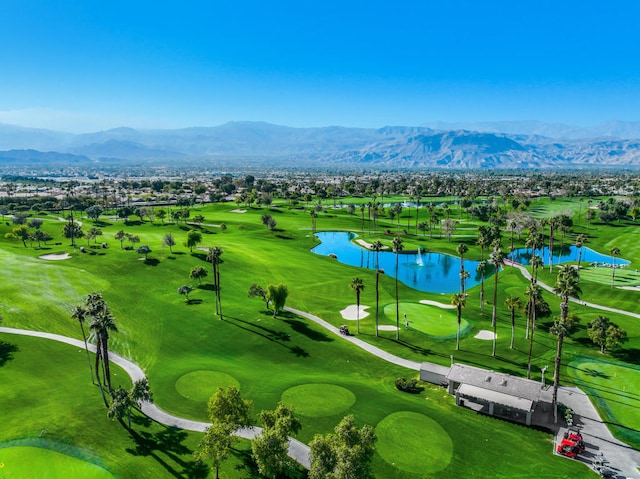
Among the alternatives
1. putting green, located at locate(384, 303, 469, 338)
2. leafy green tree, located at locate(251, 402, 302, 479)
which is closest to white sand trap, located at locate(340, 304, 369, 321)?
putting green, located at locate(384, 303, 469, 338)

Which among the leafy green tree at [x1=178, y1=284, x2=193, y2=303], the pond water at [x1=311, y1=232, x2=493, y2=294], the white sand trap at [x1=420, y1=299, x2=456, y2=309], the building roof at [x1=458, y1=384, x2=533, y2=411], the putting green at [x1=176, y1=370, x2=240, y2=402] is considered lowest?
the pond water at [x1=311, y1=232, x2=493, y2=294]

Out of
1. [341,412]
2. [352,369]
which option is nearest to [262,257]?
[352,369]

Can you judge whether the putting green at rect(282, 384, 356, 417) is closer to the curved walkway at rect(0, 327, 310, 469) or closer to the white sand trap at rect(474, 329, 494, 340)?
the curved walkway at rect(0, 327, 310, 469)

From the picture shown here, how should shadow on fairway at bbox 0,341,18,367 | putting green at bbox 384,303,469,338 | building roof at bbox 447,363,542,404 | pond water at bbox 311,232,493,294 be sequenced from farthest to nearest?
pond water at bbox 311,232,493,294 < putting green at bbox 384,303,469,338 < shadow on fairway at bbox 0,341,18,367 < building roof at bbox 447,363,542,404

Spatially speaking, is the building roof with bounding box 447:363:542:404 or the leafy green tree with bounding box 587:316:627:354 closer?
the building roof with bounding box 447:363:542:404

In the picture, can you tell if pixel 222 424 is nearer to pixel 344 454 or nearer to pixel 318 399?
pixel 344 454

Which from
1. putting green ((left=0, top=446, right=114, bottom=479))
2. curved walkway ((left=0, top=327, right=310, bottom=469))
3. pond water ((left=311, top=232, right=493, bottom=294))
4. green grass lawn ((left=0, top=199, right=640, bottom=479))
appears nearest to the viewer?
putting green ((left=0, top=446, right=114, bottom=479))
